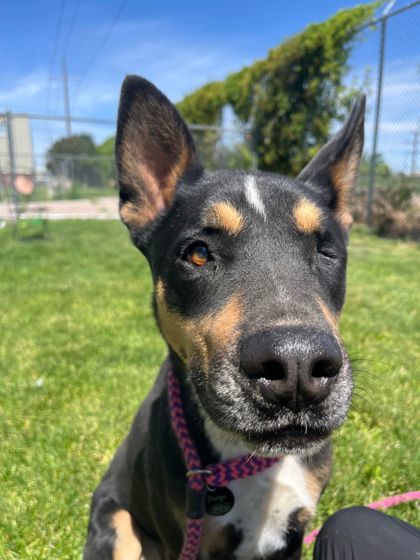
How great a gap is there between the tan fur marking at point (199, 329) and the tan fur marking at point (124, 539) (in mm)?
1101

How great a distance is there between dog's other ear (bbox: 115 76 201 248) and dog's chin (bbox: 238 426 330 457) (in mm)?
1451

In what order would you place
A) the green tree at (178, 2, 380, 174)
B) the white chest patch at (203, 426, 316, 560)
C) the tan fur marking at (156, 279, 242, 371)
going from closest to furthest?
the tan fur marking at (156, 279, 242, 371), the white chest patch at (203, 426, 316, 560), the green tree at (178, 2, 380, 174)

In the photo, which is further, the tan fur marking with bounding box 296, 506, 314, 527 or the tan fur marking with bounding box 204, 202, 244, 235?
the tan fur marking with bounding box 296, 506, 314, 527

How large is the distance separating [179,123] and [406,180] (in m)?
10.9

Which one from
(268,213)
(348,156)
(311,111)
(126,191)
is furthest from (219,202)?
(311,111)

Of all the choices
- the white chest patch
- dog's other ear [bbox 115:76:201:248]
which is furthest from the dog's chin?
dog's other ear [bbox 115:76:201:248]

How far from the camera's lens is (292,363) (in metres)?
1.51

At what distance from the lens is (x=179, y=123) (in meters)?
2.68

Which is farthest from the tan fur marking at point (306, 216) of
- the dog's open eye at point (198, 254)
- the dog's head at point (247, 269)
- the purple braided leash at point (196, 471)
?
the purple braided leash at point (196, 471)

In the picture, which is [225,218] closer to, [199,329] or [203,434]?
[199,329]

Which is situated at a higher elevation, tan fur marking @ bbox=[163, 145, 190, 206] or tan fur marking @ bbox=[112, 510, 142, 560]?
tan fur marking @ bbox=[163, 145, 190, 206]

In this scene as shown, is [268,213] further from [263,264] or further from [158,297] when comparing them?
[158,297]

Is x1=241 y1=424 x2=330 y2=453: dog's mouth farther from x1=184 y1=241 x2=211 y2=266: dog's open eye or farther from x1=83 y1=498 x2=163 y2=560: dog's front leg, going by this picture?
x1=83 y1=498 x2=163 y2=560: dog's front leg

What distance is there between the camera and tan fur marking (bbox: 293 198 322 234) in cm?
221
